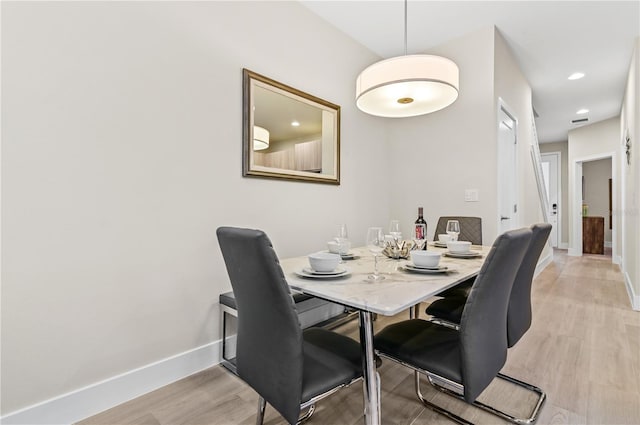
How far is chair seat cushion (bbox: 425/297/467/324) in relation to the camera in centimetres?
176

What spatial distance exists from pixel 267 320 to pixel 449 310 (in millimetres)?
1225

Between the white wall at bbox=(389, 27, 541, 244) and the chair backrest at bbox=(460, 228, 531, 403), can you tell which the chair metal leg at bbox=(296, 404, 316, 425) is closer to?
the chair backrest at bbox=(460, 228, 531, 403)

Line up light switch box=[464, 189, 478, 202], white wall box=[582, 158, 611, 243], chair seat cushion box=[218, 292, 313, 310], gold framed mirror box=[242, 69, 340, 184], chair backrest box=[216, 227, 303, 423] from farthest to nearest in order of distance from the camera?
1. white wall box=[582, 158, 611, 243]
2. light switch box=[464, 189, 478, 202]
3. gold framed mirror box=[242, 69, 340, 184]
4. chair seat cushion box=[218, 292, 313, 310]
5. chair backrest box=[216, 227, 303, 423]

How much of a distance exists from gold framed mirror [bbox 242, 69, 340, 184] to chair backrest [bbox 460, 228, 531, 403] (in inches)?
64.4

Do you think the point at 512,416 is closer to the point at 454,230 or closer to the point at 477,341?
the point at 477,341

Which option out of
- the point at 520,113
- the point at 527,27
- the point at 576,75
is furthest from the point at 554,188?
the point at 527,27

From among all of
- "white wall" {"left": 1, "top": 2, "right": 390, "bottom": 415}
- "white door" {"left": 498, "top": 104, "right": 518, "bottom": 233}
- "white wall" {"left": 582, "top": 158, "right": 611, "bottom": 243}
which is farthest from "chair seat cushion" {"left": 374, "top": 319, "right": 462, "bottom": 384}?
"white wall" {"left": 582, "top": 158, "right": 611, "bottom": 243}

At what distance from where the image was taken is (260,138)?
2285 mm

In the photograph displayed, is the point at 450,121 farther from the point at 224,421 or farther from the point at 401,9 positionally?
the point at 224,421

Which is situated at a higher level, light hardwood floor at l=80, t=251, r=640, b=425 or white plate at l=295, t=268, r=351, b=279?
white plate at l=295, t=268, r=351, b=279

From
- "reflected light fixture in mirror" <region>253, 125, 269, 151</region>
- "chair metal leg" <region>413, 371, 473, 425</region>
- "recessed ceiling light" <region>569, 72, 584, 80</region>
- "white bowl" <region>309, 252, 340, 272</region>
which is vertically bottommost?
"chair metal leg" <region>413, 371, 473, 425</region>

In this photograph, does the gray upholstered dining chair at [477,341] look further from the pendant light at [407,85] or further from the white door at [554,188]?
the white door at [554,188]

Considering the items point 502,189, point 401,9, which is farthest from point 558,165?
point 401,9

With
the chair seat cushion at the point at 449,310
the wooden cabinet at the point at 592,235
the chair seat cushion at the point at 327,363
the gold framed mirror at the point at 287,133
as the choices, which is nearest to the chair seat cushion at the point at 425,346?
the chair seat cushion at the point at 327,363
